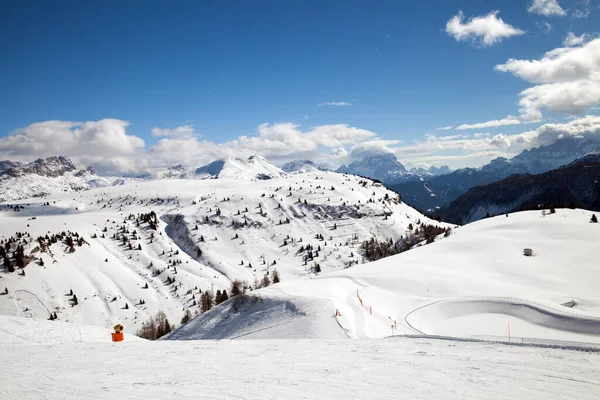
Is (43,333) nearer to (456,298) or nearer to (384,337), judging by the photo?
(384,337)

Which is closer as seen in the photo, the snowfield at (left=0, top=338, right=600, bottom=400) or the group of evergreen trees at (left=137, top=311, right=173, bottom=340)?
the snowfield at (left=0, top=338, right=600, bottom=400)

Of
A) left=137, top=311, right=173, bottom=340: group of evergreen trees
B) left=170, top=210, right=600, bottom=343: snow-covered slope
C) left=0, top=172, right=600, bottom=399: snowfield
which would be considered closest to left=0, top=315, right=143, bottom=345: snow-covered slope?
left=0, top=172, right=600, bottom=399: snowfield

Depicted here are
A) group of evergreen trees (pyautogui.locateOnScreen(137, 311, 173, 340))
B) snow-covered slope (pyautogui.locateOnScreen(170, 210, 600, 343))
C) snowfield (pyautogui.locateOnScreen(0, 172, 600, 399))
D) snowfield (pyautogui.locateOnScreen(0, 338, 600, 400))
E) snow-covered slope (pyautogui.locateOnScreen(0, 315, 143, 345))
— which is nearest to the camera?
snowfield (pyautogui.locateOnScreen(0, 338, 600, 400))

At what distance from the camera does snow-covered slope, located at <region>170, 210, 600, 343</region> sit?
36.9 m

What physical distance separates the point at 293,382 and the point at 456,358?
9.64 metres

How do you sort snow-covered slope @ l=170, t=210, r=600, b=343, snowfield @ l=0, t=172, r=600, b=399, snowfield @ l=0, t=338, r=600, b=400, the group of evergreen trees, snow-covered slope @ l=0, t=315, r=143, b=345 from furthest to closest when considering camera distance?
the group of evergreen trees, snow-covered slope @ l=170, t=210, r=600, b=343, snow-covered slope @ l=0, t=315, r=143, b=345, snowfield @ l=0, t=172, r=600, b=399, snowfield @ l=0, t=338, r=600, b=400

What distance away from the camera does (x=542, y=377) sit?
1504 centimetres

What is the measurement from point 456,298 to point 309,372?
1462 inches

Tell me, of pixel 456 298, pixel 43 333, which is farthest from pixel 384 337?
pixel 43 333

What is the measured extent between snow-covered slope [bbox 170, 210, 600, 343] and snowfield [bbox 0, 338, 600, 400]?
8.40 metres

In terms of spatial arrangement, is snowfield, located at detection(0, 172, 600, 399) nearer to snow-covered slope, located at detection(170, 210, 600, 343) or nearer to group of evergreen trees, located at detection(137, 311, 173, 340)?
snow-covered slope, located at detection(170, 210, 600, 343)

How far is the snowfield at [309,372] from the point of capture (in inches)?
540

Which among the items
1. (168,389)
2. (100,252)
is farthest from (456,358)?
(100,252)

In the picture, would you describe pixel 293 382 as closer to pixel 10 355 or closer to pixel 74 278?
pixel 10 355
